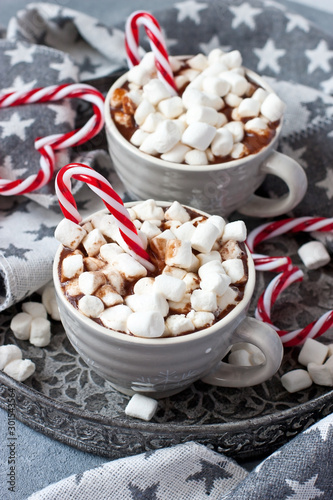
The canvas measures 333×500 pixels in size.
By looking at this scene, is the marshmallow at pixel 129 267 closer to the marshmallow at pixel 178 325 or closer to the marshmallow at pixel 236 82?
the marshmallow at pixel 178 325

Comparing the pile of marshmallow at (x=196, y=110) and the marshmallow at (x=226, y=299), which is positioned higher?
the pile of marshmallow at (x=196, y=110)

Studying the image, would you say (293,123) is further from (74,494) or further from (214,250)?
(74,494)

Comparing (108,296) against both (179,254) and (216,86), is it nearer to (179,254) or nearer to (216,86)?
(179,254)

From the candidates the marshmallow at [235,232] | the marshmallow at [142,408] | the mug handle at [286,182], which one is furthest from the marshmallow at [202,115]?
the marshmallow at [142,408]

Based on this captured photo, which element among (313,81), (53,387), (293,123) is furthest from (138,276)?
(313,81)

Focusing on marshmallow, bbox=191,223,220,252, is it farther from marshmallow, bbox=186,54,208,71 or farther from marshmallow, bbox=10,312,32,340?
marshmallow, bbox=186,54,208,71

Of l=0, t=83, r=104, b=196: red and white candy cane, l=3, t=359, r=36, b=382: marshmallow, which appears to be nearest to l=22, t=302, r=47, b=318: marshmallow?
l=3, t=359, r=36, b=382: marshmallow

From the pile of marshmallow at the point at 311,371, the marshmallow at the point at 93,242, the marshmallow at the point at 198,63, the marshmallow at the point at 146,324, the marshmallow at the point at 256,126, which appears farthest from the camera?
the marshmallow at the point at 198,63
